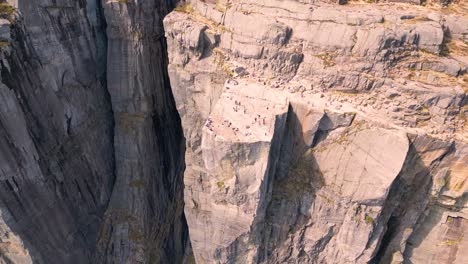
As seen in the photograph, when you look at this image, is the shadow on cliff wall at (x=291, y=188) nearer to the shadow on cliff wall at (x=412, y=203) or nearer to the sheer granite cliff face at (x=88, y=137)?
the shadow on cliff wall at (x=412, y=203)

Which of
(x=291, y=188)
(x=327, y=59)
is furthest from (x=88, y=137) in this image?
(x=327, y=59)

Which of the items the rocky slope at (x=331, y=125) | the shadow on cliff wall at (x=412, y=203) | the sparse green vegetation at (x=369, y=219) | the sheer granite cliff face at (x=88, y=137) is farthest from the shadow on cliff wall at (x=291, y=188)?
the sheer granite cliff face at (x=88, y=137)

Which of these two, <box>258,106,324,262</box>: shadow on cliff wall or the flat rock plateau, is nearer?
the flat rock plateau

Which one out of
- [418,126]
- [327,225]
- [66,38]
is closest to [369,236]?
[327,225]

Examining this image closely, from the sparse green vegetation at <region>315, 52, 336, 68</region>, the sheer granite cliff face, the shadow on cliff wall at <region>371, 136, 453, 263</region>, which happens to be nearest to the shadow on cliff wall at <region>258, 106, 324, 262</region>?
the sparse green vegetation at <region>315, 52, 336, 68</region>

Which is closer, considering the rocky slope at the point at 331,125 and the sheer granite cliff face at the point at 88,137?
the rocky slope at the point at 331,125

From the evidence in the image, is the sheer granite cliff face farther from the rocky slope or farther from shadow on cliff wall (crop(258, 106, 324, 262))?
shadow on cliff wall (crop(258, 106, 324, 262))
